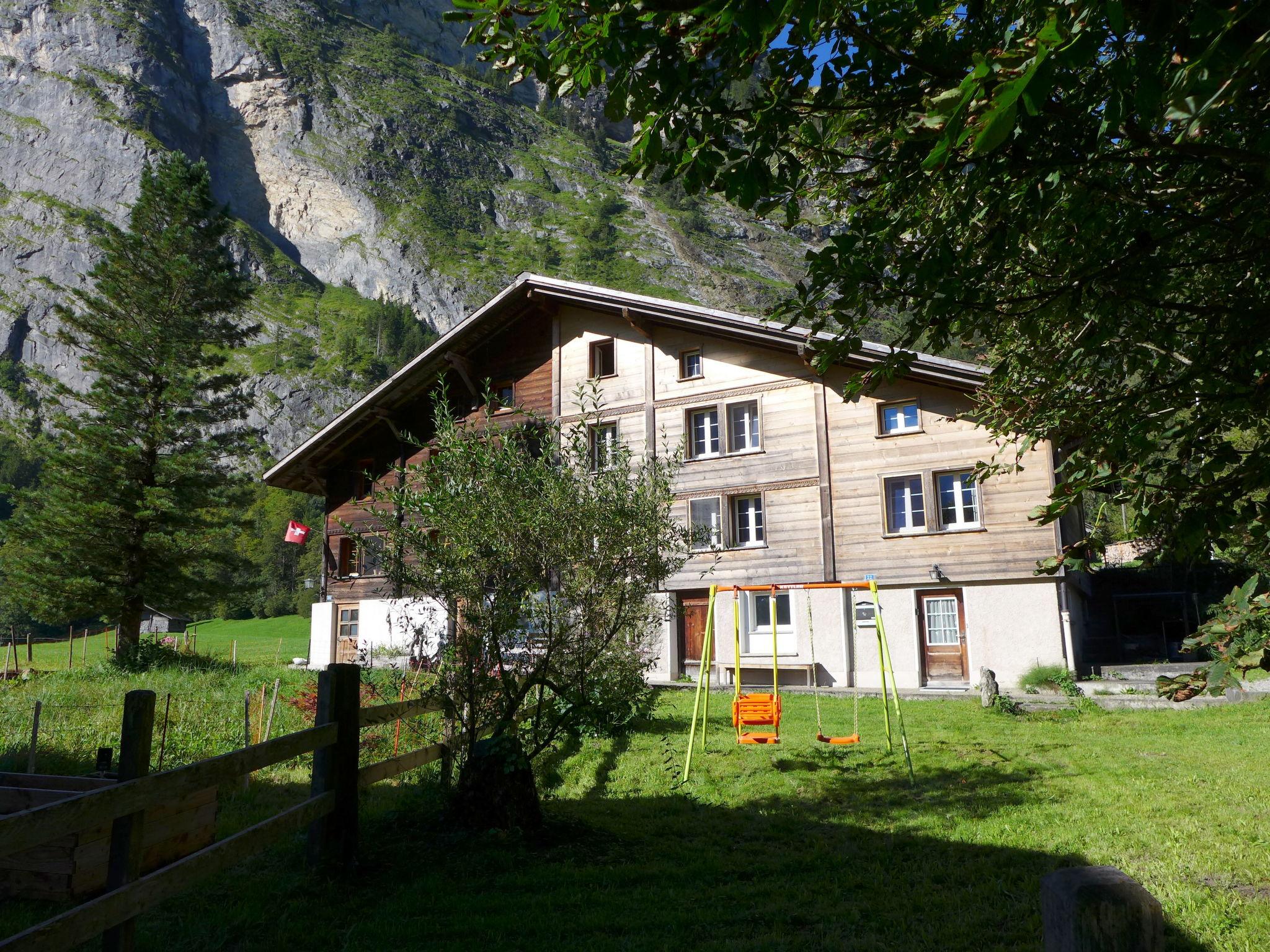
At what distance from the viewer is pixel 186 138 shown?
149125 millimetres

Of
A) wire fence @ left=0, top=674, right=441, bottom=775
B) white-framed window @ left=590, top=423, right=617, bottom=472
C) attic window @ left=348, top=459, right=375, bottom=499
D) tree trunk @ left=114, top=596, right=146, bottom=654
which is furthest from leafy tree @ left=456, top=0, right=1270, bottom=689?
attic window @ left=348, top=459, right=375, bottom=499

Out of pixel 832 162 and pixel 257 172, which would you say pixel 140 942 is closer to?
pixel 832 162

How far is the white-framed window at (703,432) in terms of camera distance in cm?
2567

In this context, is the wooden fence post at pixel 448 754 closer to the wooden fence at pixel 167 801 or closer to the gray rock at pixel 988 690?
the wooden fence at pixel 167 801

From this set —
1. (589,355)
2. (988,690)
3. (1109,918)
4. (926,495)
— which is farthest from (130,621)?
(1109,918)

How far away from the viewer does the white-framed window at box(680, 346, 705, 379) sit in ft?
84.4

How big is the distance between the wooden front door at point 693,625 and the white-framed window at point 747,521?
6.40ft

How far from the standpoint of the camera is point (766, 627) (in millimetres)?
23281

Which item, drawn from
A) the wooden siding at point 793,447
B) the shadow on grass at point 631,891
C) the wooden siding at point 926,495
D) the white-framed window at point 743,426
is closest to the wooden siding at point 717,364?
the wooden siding at point 793,447

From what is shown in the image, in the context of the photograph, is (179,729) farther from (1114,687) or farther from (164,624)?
(164,624)

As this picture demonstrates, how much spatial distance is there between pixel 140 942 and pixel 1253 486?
250 inches

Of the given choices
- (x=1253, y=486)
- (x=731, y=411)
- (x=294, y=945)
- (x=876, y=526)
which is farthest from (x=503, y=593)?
(x=731, y=411)

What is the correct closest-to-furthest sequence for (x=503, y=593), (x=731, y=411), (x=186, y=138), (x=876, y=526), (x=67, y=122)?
(x=503, y=593), (x=876, y=526), (x=731, y=411), (x=67, y=122), (x=186, y=138)

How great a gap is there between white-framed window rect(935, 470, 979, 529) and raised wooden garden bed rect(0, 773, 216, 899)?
19425 millimetres
